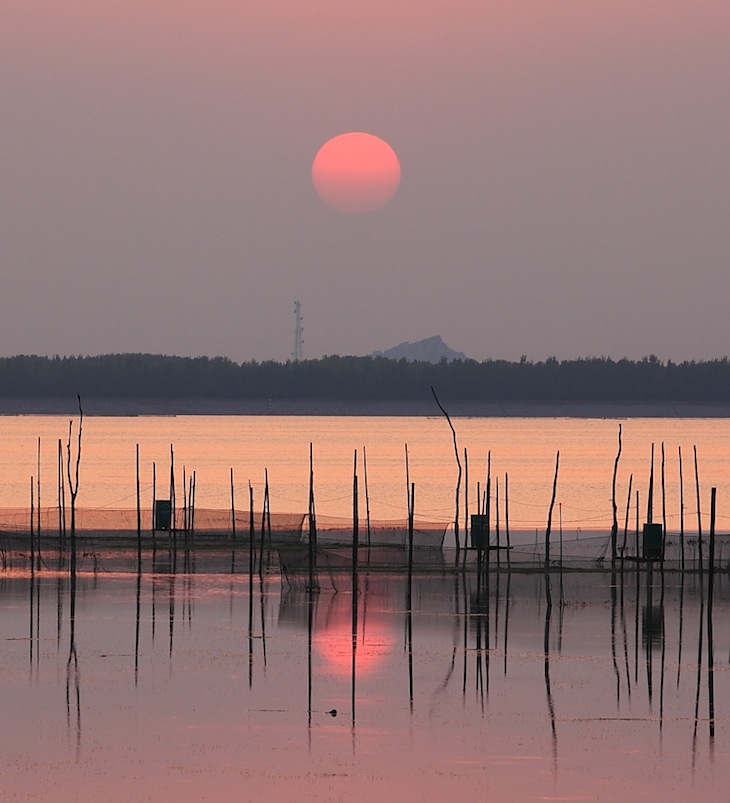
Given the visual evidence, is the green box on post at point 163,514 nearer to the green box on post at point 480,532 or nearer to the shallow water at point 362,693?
the shallow water at point 362,693

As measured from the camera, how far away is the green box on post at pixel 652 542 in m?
48.4

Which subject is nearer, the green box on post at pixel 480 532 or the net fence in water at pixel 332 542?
the green box on post at pixel 480 532

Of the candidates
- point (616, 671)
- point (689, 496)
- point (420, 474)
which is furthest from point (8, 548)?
point (420, 474)

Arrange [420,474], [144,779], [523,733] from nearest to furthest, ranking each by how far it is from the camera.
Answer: [144,779], [523,733], [420,474]

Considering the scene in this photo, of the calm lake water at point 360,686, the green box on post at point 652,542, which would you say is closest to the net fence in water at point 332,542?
the green box on post at point 652,542

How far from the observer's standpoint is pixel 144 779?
2291cm

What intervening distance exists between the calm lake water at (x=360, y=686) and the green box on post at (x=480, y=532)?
3.98ft

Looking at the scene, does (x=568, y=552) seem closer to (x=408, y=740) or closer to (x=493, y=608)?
(x=493, y=608)

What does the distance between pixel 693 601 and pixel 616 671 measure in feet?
42.2

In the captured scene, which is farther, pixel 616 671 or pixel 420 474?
pixel 420 474

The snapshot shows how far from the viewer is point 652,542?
159 ft

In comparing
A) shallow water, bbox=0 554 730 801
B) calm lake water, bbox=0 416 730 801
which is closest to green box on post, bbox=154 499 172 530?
calm lake water, bbox=0 416 730 801

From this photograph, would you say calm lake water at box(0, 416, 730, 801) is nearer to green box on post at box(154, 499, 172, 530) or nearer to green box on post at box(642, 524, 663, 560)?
green box on post at box(642, 524, 663, 560)

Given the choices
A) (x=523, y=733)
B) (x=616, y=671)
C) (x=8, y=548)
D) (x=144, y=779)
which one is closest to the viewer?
(x=144, y=779)
